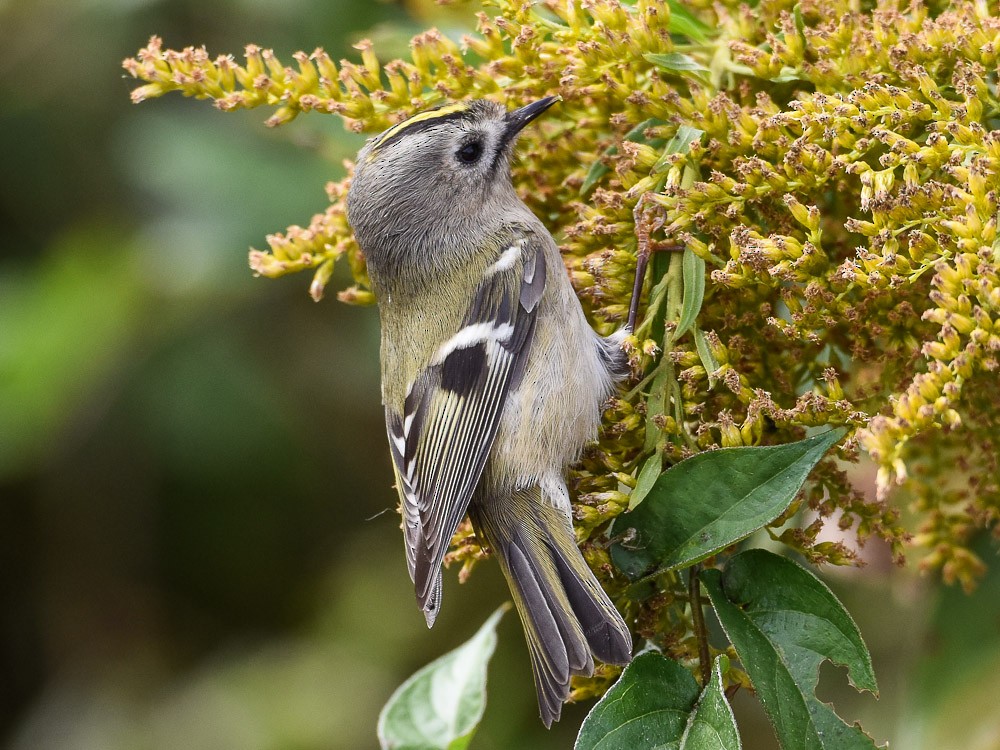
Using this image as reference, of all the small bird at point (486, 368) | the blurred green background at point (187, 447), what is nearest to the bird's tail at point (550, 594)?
the small bird at point (486, 368)

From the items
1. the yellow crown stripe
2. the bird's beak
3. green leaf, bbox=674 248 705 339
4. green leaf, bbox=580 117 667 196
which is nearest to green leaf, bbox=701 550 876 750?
green leaf, bbox=674 248 705 339

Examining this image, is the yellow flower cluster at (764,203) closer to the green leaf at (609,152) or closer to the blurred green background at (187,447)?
the green leaf at (609,152)

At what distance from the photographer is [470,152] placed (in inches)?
102

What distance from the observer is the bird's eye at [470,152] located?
8.38 ft

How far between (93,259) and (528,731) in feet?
7.99

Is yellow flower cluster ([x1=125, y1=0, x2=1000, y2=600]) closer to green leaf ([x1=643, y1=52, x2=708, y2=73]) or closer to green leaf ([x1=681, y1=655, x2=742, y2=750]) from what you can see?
green leaf ([x1=643, y1=52, x2=708, y2=73])

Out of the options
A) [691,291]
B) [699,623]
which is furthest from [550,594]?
[691,291]

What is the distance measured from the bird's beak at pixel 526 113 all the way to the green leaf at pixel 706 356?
568 mm

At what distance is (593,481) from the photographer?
1.88 meters

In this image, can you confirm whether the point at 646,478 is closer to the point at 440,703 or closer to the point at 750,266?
the point at 750,266

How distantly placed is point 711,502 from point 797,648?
26 cm

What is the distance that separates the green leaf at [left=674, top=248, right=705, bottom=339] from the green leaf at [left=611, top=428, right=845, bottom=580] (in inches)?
A: 10.1

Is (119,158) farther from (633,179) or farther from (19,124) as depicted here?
(633,179)

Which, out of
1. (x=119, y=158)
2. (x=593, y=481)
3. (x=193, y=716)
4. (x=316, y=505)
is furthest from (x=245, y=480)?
(x=593, y=481)
